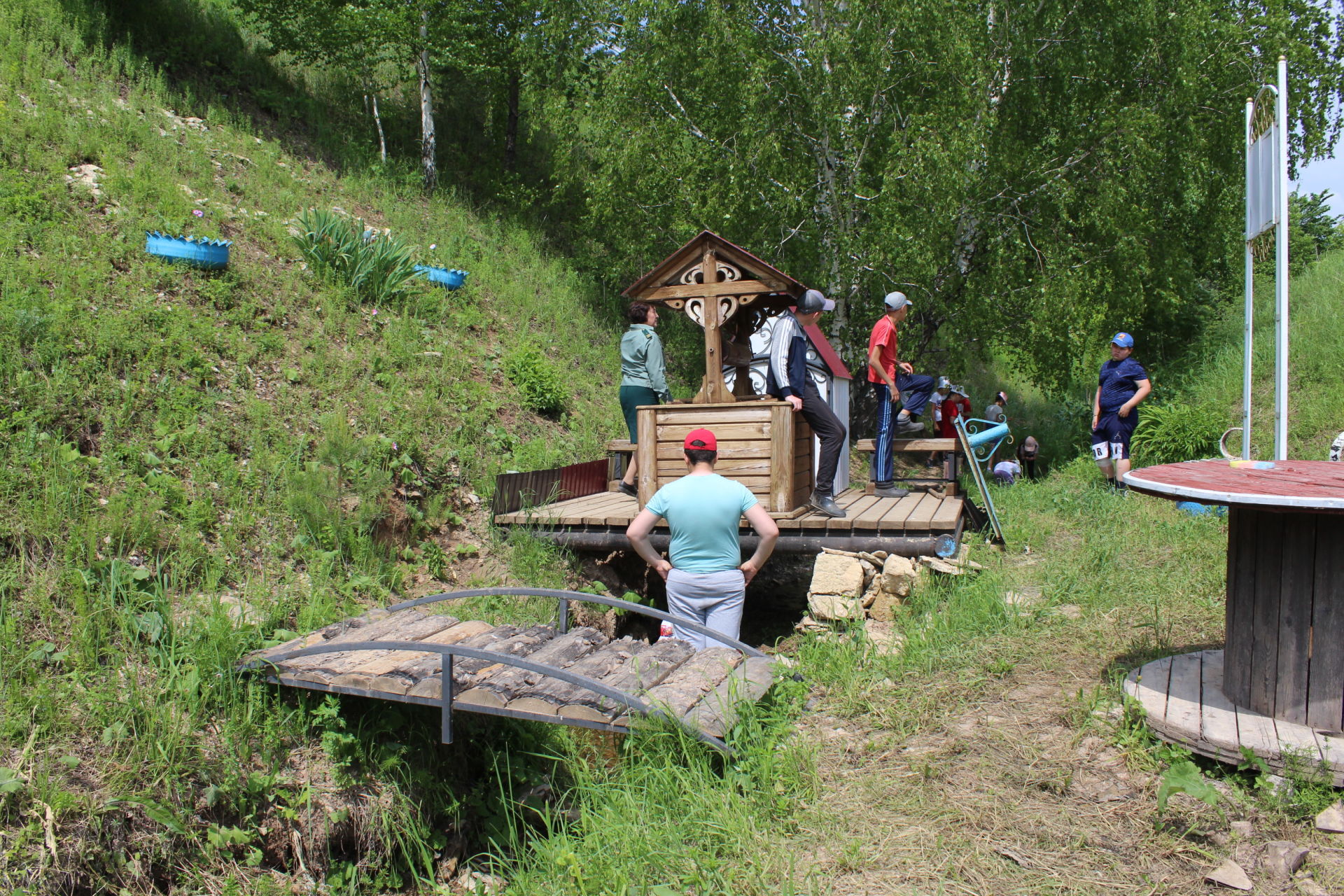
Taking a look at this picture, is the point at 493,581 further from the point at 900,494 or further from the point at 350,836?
the point at 900,494

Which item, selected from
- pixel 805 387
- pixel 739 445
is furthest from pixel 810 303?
pixel 739 445

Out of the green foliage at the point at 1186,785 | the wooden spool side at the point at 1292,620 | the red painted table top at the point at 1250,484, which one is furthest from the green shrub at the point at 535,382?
the green foliage at the point at 1186,785

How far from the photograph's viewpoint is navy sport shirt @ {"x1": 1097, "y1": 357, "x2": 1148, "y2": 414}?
26.7ft

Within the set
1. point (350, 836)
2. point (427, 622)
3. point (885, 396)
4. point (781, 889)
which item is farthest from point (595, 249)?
point (781, 889)

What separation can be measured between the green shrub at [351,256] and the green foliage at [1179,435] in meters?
8.39

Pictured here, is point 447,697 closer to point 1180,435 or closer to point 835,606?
point 835,606

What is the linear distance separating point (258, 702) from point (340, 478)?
7.51 feet

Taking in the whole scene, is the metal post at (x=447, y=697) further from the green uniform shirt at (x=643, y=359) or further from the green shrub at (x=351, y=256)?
the green shrub at (x=351, y=256)

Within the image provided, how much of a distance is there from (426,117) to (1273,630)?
44.0 ft

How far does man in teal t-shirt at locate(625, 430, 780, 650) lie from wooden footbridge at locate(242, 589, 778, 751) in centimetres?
21

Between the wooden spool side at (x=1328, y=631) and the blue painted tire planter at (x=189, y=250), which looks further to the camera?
the blue painted tire planter at (x=189, y=250)

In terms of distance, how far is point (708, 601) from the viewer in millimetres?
4781

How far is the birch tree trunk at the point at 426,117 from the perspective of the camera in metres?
13.4

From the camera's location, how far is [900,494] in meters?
7.54
